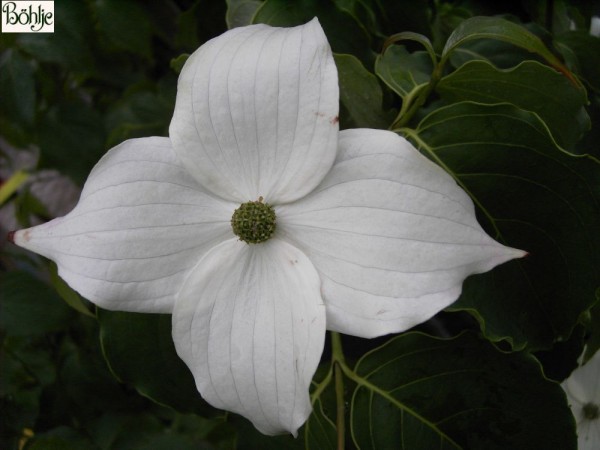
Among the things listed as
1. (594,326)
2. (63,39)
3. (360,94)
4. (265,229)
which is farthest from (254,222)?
(63,39)

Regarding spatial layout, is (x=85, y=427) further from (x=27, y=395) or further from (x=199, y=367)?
(x=199, y=367)

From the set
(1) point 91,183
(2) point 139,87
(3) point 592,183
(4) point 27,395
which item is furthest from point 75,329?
(3) point 592,183

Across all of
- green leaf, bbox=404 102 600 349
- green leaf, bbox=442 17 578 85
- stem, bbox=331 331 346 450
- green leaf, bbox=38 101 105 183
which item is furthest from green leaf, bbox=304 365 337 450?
green leaf, bbox=38 101 105 183

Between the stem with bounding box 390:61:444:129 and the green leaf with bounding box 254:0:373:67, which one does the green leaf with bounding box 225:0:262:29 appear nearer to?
the green leaf with bounding box 254:0:373:67

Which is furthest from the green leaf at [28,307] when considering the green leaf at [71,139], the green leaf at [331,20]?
the green leaf at [331,20]

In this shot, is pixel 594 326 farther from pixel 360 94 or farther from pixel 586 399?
pixel 360 94

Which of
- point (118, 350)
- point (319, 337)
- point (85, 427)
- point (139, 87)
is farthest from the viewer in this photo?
point (139, 87)

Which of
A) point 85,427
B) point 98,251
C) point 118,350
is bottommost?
point 85,427
